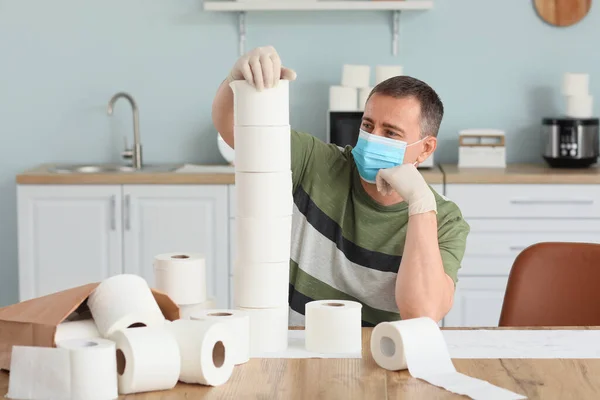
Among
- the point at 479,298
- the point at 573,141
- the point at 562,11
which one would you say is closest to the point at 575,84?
the point at 573,141

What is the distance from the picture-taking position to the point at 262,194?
1.73 metres

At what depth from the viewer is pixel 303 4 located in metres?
4.04

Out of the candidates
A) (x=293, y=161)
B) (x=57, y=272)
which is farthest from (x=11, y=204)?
(x=293, y=161)

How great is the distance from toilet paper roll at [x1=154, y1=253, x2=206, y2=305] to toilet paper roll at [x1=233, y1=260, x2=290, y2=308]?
103 millimetres

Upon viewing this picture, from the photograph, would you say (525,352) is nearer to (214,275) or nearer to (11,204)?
(214,275)

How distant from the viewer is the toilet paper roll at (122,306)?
154cm

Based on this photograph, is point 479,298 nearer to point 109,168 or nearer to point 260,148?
point 109,168

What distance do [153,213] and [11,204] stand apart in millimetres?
907

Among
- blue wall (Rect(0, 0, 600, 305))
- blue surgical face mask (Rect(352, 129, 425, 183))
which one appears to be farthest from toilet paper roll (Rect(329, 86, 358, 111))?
blue surgical face mask (Rect(352, 129, 425, 183))

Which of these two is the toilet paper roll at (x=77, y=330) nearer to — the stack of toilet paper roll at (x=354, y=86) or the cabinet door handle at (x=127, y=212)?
the cabinet door handle at (x=127, y=212)

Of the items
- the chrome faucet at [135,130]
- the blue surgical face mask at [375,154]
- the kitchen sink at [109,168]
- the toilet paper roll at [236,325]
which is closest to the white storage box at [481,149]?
the kitchen sink at [109,168]

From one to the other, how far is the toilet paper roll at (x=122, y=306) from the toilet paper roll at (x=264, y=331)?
19cm

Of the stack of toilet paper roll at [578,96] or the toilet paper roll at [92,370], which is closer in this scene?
the toilet paper roll at [92,370]

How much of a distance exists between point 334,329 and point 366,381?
166 millimetres
